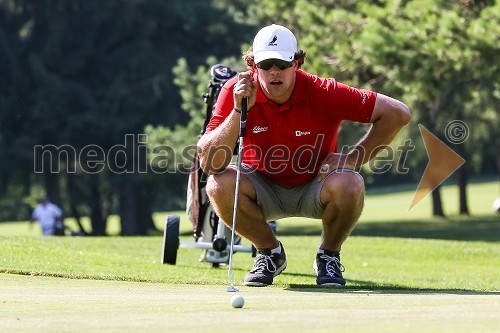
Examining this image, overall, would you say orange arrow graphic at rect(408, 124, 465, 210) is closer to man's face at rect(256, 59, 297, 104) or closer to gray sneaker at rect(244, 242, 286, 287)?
gray sneaker at rect(244, 242, 286, 287)

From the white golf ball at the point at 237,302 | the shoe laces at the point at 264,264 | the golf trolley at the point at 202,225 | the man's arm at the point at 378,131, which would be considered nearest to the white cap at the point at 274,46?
the man's arm at the point at 378,131

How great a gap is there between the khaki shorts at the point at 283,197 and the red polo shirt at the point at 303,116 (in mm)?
202

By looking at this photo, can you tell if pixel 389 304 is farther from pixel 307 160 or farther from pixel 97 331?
pixel 307 160

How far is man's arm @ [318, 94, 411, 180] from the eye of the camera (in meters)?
7.86

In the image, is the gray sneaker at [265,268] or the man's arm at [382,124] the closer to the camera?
the gray sneaker at [265,268]

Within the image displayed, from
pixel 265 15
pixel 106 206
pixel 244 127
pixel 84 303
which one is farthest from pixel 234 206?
pixel 106 206

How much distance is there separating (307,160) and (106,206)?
1531 inches

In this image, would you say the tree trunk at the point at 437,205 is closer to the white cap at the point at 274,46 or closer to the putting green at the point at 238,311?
the white cap at the point at 274,46

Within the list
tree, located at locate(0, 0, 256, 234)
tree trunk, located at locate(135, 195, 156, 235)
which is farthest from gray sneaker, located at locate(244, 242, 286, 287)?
tree trunk, located at locate(135, 195, 156, 235)

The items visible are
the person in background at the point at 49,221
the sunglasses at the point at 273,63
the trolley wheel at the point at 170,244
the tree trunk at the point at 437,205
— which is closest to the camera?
the sunglasses at the point at 273,63

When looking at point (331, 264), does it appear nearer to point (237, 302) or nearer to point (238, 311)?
point (237, 302)

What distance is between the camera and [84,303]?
5871mm

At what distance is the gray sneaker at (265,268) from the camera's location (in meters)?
7.72

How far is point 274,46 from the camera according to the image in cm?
749
